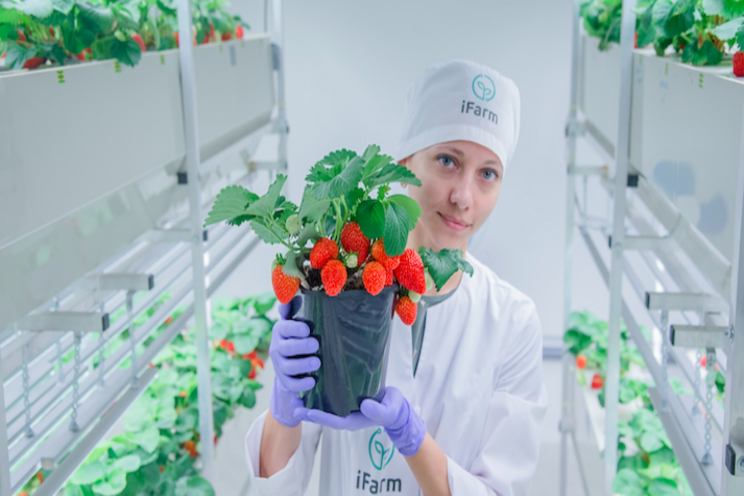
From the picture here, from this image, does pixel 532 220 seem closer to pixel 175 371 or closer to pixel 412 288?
pixel 175 371

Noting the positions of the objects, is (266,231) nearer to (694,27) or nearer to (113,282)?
(113,282)

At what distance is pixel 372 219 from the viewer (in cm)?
74

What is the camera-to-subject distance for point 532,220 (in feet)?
11.1

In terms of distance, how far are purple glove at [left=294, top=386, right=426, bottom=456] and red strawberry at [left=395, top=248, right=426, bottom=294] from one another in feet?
0.65

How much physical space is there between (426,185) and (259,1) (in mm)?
2631

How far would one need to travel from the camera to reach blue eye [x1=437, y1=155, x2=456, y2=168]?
115 cm

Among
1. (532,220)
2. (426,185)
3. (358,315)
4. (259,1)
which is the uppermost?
(259,1)

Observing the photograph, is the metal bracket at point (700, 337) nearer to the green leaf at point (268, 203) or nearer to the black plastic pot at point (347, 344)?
the black plastic pot at point (347, 344)

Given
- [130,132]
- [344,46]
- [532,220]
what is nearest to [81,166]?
[130,132]

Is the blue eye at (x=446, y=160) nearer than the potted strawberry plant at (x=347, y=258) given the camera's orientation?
No

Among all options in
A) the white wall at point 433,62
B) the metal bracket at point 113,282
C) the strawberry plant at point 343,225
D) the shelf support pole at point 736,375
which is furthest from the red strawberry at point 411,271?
the white wall at point 433,62

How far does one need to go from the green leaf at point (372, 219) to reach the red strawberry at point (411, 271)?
0.08m

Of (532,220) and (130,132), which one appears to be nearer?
(130,132)

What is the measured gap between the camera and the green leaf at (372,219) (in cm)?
73
